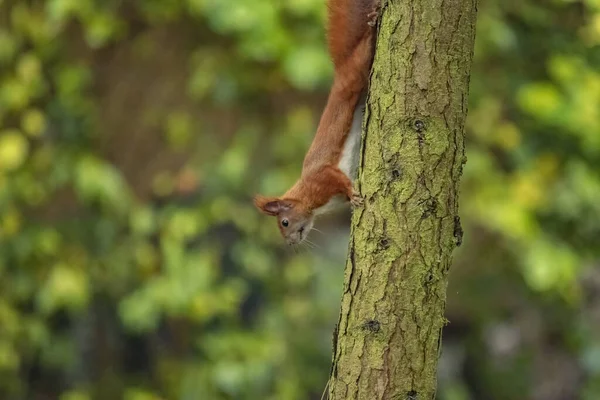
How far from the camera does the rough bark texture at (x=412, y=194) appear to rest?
129 cm

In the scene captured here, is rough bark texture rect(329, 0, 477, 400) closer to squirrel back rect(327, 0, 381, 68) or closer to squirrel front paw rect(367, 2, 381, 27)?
squirrel front paw rect(367, 2, 381, 27)

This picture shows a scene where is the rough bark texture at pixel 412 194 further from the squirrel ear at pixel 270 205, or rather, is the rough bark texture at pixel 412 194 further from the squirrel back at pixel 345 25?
the squirrel ear at pixel 270 205

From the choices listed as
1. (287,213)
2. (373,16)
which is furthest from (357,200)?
(287,213)

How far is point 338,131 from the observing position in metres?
1.85

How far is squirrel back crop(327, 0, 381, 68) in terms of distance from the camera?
163 cm

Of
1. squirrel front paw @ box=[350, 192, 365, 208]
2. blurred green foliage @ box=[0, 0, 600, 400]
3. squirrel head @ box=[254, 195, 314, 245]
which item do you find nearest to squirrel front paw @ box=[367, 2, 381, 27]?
squirrel front paw @ box=[350, 192, 365, 208]

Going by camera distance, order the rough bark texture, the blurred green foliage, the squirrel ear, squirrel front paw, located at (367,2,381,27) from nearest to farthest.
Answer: the rough bark texture
squirrel front paw, located at (367,2,381,27)
the squirrel ear
the blurred green foliage

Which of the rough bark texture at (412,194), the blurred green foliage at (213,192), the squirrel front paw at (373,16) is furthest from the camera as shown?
the blurred green foliage at (213,192)

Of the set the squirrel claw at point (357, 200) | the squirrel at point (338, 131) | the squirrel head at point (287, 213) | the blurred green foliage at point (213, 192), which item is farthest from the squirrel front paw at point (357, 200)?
the blurred green foliage at point (213, 192)

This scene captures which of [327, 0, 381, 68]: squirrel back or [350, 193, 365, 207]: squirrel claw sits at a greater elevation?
[327, 0, 381, 68]: squirrel back

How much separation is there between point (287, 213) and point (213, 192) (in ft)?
3.42

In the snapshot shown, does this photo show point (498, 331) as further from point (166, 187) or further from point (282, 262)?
point (166, 187)

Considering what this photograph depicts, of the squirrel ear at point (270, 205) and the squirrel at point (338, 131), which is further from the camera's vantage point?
the squirrel ear at point (270, 205)

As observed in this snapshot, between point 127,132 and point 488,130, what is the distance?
1.47 meters
